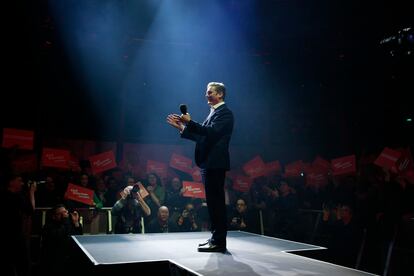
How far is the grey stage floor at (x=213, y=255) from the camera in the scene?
9.32 ft

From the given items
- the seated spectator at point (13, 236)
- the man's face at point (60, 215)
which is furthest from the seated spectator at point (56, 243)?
the seated spectator at point (13, 236)

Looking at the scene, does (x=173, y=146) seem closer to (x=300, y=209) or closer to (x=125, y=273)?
(x=300, y=209)

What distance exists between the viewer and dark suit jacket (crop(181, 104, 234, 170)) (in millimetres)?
3414

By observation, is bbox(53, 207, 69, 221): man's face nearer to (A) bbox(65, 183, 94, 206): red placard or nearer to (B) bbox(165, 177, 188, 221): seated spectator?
(A) bbox(65, 183, 94, 206): red placard

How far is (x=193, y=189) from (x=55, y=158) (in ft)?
9.38

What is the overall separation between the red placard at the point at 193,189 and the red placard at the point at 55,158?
2.49 meters

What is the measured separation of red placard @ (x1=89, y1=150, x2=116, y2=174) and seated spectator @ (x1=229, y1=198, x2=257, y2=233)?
279 centimetres

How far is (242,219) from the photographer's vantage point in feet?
24.8

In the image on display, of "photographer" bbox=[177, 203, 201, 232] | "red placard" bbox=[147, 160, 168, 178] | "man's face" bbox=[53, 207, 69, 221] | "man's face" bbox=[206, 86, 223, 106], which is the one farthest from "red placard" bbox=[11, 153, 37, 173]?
"man's face" bbox=[206, 86, 223, 106]

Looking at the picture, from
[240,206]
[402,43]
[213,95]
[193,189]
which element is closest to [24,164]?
[193,189]

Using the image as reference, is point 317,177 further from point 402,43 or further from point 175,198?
point 402,43

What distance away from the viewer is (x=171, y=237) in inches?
182

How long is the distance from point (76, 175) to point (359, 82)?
9347 mm

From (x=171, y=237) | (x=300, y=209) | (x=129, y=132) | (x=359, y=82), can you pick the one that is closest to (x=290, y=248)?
(x=171, y=237)
